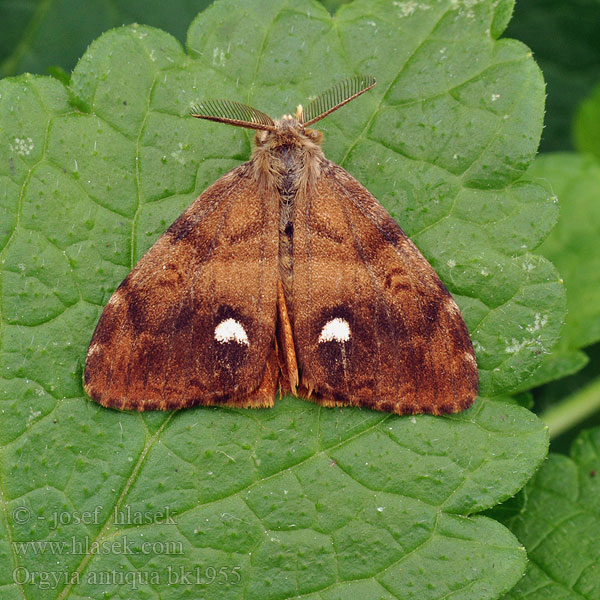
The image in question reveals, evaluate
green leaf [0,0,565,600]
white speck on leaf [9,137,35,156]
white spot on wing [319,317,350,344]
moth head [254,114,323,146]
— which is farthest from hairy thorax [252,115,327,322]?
white speck on leaf [9,137,35,156]

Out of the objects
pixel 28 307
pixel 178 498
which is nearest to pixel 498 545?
pixel 178 498

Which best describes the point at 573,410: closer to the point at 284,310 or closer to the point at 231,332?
the point at 284,310

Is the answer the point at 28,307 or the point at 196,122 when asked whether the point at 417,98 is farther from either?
the point at 28,307

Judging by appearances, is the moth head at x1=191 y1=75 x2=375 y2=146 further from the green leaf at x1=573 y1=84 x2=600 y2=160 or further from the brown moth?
the green leaf at x1=573 y1=84 x2=600 y2=160

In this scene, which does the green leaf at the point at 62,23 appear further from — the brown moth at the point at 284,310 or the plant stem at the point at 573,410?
the plant stem at the point at 573,410

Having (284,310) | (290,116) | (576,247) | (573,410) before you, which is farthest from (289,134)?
(573,410)

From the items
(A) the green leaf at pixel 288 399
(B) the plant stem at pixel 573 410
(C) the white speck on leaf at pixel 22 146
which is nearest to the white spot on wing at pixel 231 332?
(A) the green leaf at pixel 288 399
